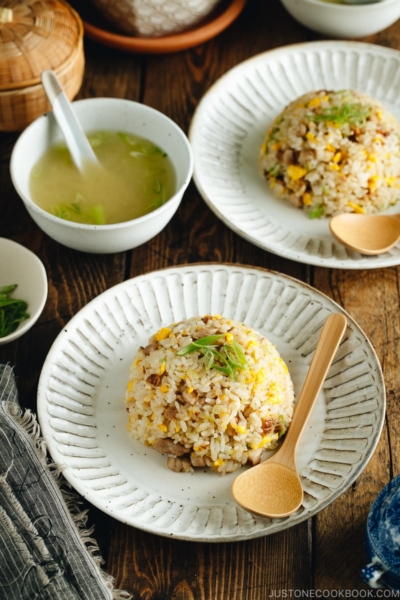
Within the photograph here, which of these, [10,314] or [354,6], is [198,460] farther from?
[354,6]

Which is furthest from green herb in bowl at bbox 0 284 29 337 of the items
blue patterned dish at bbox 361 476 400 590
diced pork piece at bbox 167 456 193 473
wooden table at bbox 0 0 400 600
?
blue patterned dish at bbox 361 476 400 590

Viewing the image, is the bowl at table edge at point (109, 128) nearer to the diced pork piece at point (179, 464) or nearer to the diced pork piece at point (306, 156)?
the diced pork piece at point (306, 156)

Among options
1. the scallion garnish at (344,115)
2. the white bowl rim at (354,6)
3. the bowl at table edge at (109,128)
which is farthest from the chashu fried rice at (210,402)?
the white bowl rim at (354,6)

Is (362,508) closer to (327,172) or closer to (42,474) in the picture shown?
(42,474)

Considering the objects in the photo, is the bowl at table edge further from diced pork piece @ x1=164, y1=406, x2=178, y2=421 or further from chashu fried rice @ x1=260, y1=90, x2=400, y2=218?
diced pork piece @ x1=164, y1=406, x2=178, y2=421

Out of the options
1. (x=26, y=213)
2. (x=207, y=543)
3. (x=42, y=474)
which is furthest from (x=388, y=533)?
(x=26, y=213)

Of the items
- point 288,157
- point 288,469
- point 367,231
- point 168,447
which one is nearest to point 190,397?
point 168,447

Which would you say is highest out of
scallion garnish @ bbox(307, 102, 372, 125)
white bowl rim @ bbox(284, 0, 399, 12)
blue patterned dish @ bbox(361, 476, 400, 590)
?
white bowl rim @ bbox(284, 0, 399, 12)
